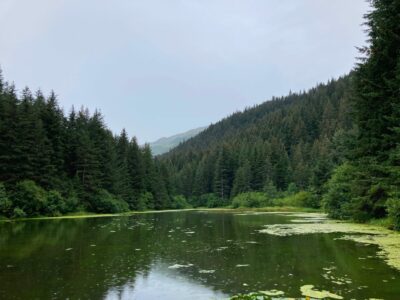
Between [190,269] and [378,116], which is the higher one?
[378,116]

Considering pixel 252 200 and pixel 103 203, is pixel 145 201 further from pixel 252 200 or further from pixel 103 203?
pixel 252 200

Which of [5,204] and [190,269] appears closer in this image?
[190,269]

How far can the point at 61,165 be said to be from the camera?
63.6m

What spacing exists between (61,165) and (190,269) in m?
53.2

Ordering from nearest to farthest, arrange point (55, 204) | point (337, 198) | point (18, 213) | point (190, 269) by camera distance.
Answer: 1. point (190, 269)
2. point (337, 198)
3. point (18, 213)
4. point (55, 204)

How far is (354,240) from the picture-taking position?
74.5 feet

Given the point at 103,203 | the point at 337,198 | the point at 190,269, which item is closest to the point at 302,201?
the point at 337,198

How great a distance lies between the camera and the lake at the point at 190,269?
38.2 feet

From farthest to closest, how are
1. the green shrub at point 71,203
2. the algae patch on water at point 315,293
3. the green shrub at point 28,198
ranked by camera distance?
the green shrub at point 71,203, the green shrub at point 28,198, the algae patch on water at point 315,293

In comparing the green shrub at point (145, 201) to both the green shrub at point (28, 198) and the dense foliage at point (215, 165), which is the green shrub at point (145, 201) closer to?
the dense foliage at point (215, 165)

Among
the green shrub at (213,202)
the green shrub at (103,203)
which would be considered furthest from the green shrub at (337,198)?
the green shrub at (213,202)

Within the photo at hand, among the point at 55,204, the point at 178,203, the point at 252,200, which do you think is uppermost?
the point at 55,204

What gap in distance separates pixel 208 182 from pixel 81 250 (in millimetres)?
111710

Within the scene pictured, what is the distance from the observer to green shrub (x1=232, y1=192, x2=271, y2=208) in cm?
9402
